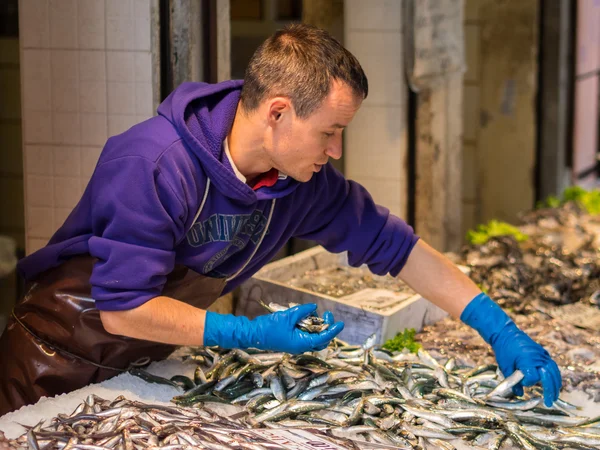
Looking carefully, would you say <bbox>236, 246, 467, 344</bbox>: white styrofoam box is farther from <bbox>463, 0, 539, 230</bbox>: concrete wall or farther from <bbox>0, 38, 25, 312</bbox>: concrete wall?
<bbox>463, 0, 539, 230</bbox>: concrete wall

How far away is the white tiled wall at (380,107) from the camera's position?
6.13 metres

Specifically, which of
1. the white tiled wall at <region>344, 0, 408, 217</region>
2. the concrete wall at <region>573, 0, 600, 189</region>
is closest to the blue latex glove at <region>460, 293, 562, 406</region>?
the white tiled wall at <region>344, 0, 408, 217</region>

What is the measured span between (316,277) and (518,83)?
17.1 feet

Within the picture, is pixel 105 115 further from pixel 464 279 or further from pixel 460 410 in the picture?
pixel 460 410

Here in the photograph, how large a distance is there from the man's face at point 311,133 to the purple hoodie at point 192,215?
20cm

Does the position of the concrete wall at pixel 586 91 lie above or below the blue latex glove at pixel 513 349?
above

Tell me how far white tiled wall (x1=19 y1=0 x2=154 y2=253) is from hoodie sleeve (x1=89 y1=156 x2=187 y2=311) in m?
1.30

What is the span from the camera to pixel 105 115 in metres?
4.22

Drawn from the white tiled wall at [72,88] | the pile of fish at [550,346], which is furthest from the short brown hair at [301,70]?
the pile of fish at [550,346]

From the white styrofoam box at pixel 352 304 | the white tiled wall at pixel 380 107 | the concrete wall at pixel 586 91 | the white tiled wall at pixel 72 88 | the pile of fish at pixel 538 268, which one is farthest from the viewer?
the concrete wall at pixel 586 91

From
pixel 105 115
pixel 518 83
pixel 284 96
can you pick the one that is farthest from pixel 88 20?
pixel 518 83

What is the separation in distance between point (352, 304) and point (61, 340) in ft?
5.25

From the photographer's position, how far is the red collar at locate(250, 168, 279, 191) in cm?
332

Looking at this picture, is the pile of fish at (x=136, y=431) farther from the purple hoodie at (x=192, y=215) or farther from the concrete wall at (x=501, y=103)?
the concrete wall at (x=501, y=103)
